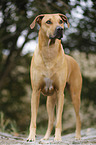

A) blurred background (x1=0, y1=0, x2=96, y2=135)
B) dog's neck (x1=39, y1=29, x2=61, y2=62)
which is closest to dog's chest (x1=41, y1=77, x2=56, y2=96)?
dog's neck (x1=39, y1=29, x2=61, y2=62)

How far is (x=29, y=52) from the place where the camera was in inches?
370

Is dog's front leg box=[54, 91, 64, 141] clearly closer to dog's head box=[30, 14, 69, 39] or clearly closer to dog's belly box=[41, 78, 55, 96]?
dog's belly box=[41, 78, 55, 96]

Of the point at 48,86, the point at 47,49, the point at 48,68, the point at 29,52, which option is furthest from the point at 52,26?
the point at 29,52

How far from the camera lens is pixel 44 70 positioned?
380cm

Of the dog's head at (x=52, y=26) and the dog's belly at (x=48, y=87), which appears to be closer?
the dog's head at (x=52, y=26)

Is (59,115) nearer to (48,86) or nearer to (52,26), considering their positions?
(48,86)

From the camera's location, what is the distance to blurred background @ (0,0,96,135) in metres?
5.83

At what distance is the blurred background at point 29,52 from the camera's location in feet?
19.1

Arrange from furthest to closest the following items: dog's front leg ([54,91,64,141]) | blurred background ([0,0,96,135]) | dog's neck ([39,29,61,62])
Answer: blurred background ([0,0,96,135]) → dog's neck ([39,29,61,62]) → dog's front leg ([54,91,64,141])

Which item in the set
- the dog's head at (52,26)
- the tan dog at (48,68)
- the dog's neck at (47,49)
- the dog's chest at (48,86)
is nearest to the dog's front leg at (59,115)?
the tan dog at (48,68)

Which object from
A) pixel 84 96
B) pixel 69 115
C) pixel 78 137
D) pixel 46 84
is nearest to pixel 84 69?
pixel 84 96

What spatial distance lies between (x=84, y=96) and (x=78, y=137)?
532 centimetres

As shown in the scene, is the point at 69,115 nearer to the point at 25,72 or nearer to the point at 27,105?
the point at 27,105

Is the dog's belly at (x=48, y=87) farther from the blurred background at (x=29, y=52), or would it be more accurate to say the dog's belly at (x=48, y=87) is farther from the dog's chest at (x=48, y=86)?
the blurred background at (x=29, y=52)
